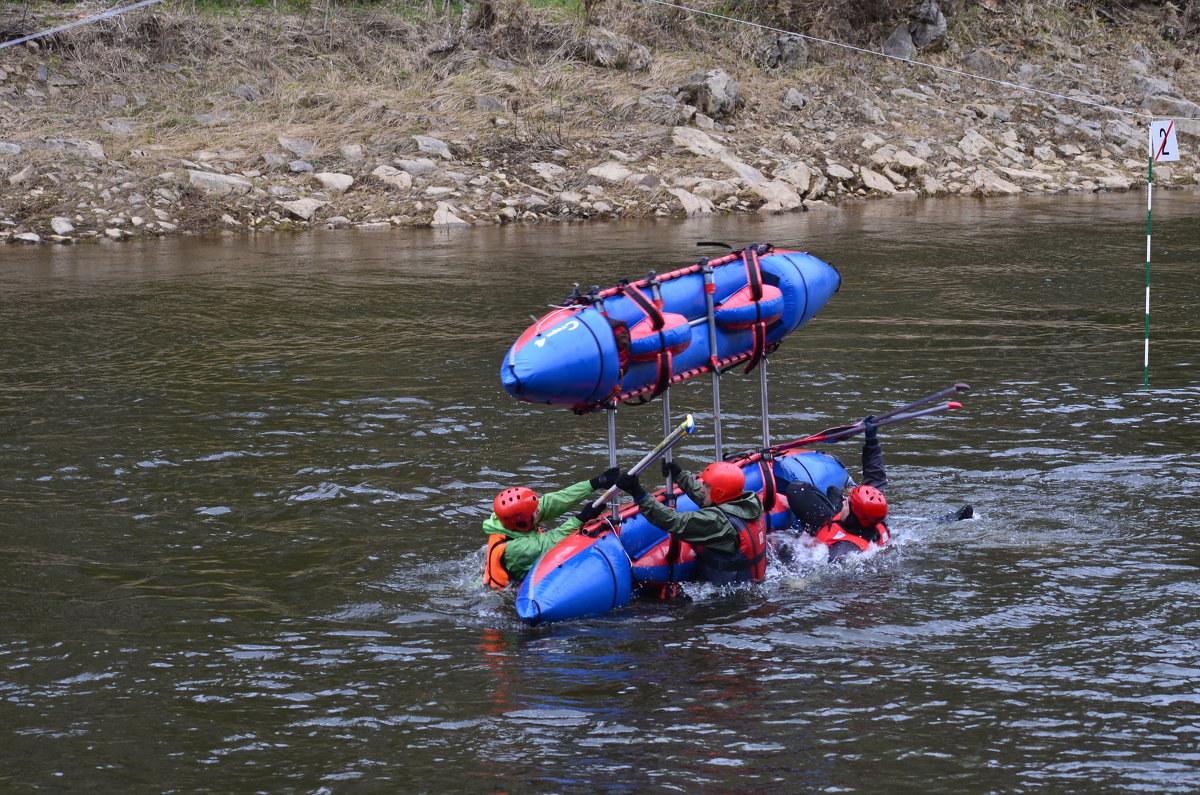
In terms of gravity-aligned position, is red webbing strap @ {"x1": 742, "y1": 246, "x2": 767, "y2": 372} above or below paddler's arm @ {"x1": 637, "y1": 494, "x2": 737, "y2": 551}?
above

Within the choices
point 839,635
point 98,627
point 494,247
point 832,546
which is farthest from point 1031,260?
point 98,627

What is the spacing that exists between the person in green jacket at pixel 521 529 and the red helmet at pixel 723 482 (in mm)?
598

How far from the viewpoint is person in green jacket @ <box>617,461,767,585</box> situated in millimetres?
7605

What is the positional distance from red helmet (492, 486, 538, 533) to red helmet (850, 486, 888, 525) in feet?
6.55

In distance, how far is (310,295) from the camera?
17328 mm

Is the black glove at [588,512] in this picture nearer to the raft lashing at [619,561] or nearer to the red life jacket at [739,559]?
the raft lashing at [619,561]

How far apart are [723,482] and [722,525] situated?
270 mm

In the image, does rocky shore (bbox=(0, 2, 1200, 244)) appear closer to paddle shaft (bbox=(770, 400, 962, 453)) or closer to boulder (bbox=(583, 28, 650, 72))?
boulder (bbox=(583, 28, 650, 72))

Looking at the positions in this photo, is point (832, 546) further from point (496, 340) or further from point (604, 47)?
point (604, 47)

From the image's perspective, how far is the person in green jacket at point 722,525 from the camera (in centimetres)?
761

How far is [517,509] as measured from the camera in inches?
299

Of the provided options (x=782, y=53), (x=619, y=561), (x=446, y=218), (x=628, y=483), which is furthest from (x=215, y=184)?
(x=628, y=483)

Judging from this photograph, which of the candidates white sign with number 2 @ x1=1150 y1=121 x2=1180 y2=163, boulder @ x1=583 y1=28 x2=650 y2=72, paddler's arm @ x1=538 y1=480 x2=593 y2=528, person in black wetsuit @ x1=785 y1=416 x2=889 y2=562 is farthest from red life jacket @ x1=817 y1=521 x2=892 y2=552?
boulder @ x1=583 y1=28 x2=650 y2=72

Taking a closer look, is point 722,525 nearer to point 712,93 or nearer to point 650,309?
point 650,309
